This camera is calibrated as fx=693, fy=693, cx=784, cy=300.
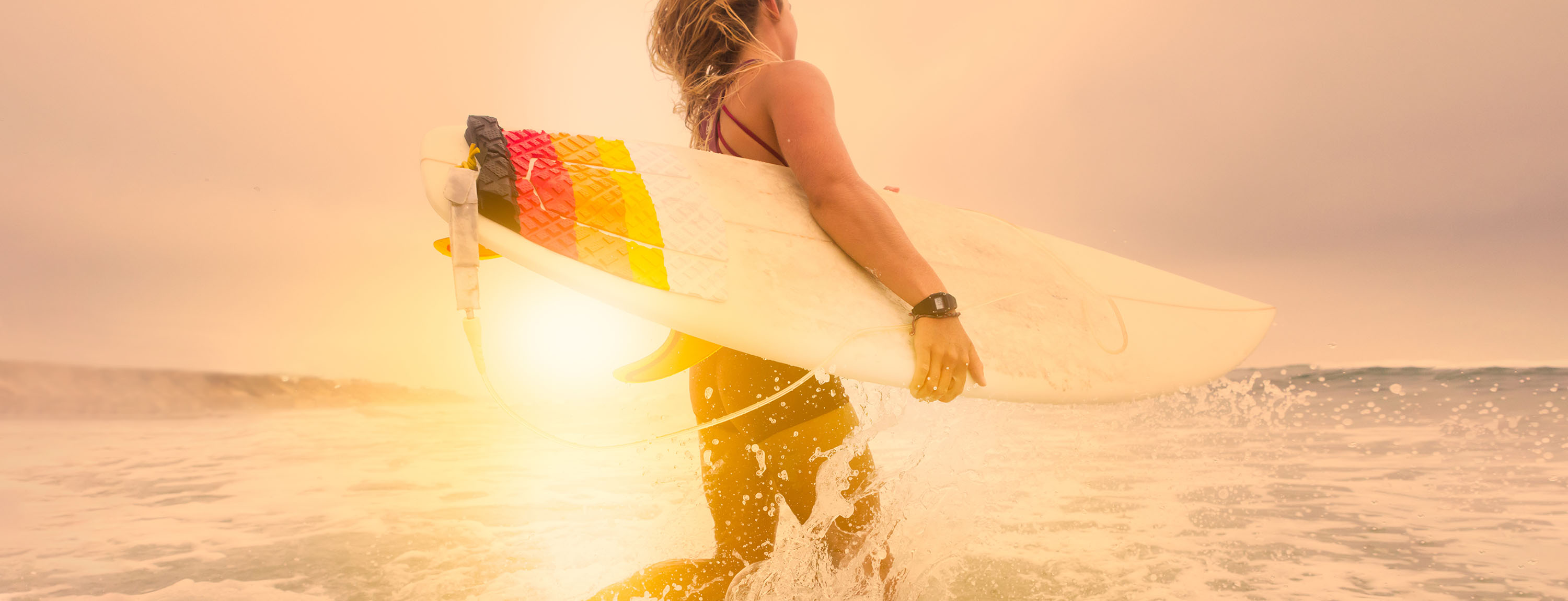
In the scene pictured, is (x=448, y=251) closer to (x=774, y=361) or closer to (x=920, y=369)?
(x=774, y=361)

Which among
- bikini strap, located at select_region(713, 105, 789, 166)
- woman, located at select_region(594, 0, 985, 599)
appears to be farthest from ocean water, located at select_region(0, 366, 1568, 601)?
bikini strap, located at select_region(713, 105, 789, 166)

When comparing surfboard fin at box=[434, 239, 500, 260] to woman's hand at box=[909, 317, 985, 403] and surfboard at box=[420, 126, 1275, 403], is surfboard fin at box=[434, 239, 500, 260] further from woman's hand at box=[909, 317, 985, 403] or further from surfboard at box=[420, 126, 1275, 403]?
woman's hand at box=[909, 317, 985, 403]

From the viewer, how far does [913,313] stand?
107 centimetres

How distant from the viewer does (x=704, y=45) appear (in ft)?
4.19

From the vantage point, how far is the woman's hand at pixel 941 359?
1030 millimetres

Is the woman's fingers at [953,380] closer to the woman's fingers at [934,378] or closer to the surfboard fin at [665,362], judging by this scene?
the woman's fingers at [934,378]

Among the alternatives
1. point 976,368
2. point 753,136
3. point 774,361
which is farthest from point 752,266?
point 976,368

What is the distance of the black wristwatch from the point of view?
41.0 inches

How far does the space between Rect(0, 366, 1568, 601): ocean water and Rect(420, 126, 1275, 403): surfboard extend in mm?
128

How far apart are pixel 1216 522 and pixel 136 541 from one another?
405 centimetres

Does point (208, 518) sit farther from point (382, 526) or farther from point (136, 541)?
point (382, 526)

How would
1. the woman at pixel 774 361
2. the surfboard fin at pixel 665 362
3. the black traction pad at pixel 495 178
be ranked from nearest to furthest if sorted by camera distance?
1. the black traction pad at pixel 495 178
2. the woman at pixel 774 361
3. the surfboard fin at pixel 665 362

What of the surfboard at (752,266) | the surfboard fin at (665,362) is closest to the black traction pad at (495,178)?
the surfboard at (752,266)

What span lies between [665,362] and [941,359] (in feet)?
1.69
